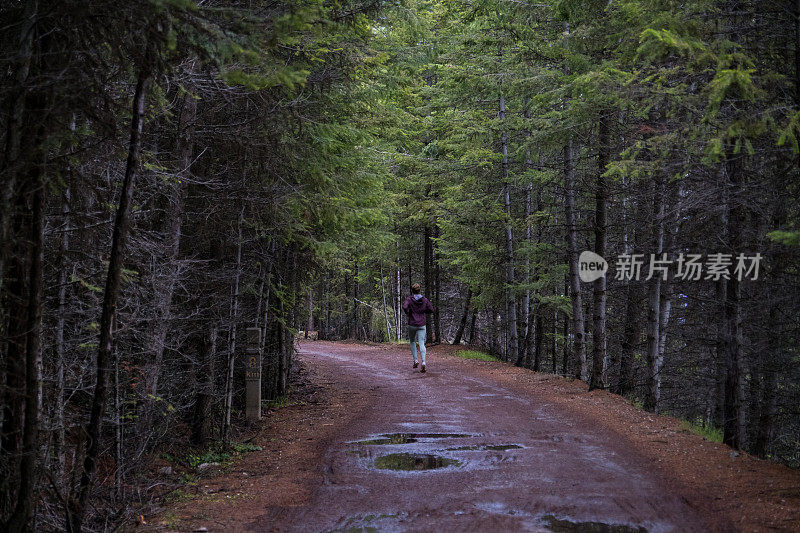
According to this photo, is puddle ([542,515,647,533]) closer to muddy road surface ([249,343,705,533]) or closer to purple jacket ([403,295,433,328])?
muddy road surface ([249,343,705,533])

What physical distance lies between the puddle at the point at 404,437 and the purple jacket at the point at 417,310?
256 inches

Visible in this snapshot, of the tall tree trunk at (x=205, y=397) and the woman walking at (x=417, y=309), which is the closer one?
the tall tree trunk at (x=205, y=397)

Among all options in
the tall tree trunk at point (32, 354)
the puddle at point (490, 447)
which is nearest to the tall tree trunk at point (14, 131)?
the tall tree trunk at point (32, 354)

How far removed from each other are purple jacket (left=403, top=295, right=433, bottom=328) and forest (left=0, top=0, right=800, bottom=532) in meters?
2.08

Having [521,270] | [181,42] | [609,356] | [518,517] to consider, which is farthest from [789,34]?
[609,356]

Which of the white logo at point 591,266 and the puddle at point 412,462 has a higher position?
the white logo at point 591,266

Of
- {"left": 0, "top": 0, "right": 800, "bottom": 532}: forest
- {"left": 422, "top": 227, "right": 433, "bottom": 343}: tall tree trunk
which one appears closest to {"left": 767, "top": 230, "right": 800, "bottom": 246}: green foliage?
{"left": 0, "top": 0, "right": 800, "bottom": 532}: forest

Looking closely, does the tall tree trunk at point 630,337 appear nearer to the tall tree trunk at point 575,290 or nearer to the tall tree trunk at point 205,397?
the tall tree trunk at point 575,290

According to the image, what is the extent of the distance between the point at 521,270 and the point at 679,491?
1501 cm

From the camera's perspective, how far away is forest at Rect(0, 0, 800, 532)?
14.8ft

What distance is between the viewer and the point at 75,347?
584 cm

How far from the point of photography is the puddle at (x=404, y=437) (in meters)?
8.60

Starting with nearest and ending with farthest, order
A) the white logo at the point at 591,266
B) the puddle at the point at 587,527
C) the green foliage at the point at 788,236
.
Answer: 1. the puddle at the point at 587,527
2. the green foliage at the point at 788,236
3. the white logo at the point at 591,266

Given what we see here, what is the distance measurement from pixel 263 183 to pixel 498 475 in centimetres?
613
